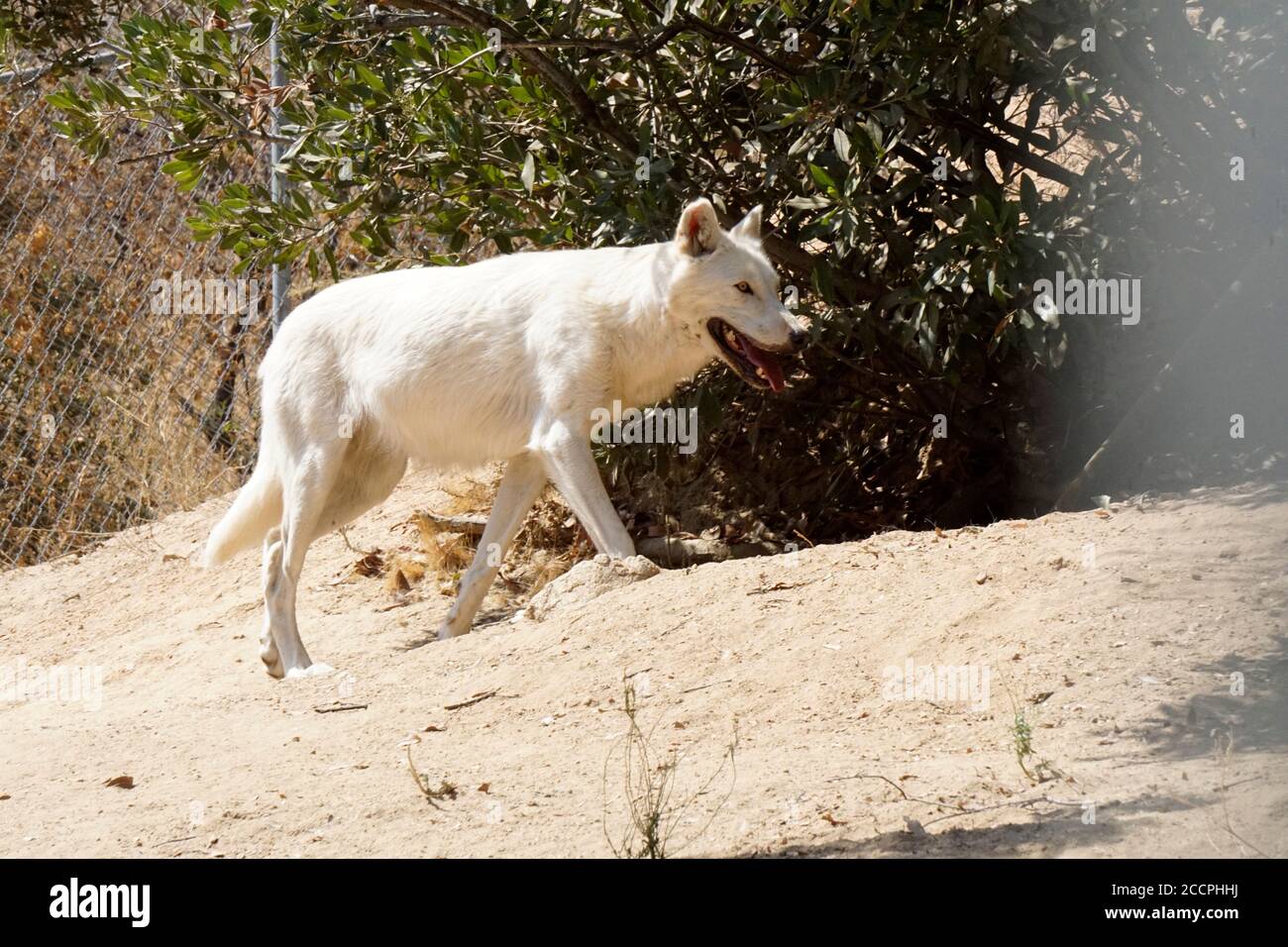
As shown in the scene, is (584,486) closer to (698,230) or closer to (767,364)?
(767,364)

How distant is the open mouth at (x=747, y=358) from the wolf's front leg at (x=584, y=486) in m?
0.78

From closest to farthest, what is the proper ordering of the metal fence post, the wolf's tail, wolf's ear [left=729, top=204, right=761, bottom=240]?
wolf's ear [left=729, top=204, right=761, bottom=240], the wolf's tail, the metal fence post

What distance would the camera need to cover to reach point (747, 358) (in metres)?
6.61

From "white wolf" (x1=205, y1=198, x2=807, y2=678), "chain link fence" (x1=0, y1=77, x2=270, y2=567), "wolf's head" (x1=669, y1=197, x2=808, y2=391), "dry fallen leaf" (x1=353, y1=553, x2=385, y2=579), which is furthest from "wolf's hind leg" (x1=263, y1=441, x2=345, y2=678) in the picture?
"chain link fence" (x1=0, y1=77, x2=270, y2=567)

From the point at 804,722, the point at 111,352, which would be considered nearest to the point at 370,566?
the point at 111,352

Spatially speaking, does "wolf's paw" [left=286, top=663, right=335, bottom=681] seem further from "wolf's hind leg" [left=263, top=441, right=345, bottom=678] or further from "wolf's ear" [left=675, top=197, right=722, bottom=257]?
"wolf's ear" [left=675, top=197, right=722, bottom=257]

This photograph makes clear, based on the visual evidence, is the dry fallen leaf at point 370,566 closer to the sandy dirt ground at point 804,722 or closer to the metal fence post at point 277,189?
the metal fence post at point 277,189

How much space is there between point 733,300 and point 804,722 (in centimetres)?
253

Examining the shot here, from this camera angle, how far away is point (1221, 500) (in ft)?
18.4

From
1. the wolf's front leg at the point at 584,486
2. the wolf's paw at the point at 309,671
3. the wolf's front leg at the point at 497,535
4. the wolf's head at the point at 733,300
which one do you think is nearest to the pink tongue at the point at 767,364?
the wolf's head at the point at 733,300

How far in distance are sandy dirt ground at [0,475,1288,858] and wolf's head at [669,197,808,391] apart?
3.49ft

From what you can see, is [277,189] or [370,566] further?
[277,189]

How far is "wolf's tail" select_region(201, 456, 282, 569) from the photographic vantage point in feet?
23.8

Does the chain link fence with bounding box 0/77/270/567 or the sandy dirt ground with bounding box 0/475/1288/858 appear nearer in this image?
the sandy dirt ground with bounding box 0/475/1288/858
